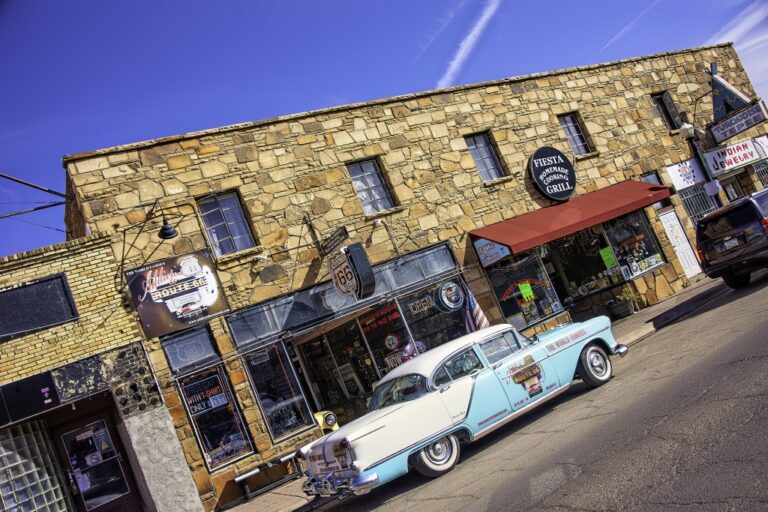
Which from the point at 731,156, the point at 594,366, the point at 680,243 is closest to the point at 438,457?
the point at 594,366

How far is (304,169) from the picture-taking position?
520 inches

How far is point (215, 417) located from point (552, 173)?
10.7 m

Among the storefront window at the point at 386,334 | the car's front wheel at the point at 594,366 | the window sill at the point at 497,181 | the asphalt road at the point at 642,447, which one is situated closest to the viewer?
the asphalt road at the point at 642,447

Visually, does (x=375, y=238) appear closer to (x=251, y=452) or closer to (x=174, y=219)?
(x=174, y=219)

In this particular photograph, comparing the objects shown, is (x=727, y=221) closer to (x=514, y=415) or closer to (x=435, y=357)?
(x=514, y=415)

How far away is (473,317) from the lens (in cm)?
1370

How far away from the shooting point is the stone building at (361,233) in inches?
441

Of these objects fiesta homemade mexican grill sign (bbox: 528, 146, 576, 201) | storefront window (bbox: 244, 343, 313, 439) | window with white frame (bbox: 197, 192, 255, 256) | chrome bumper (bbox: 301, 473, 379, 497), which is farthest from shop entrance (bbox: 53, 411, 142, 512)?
fiesta homemade mexican grill sign (bbox: 528, 146, 576, 201)

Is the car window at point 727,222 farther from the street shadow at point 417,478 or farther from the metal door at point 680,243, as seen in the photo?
the street shadow at point 417,478

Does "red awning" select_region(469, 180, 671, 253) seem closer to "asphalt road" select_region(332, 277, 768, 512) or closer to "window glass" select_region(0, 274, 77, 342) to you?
"asphalt road" select_region(332, 277, 768, 512)

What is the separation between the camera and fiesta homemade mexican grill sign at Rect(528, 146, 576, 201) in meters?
15.9

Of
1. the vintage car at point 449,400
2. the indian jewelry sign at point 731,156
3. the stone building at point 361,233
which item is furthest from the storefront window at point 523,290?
the indian jewelry sign at point 731,156

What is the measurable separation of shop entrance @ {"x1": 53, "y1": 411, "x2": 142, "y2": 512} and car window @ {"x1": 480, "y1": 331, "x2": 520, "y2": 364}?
278 inches

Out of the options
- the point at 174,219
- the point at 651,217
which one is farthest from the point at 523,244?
the point at 174,219
